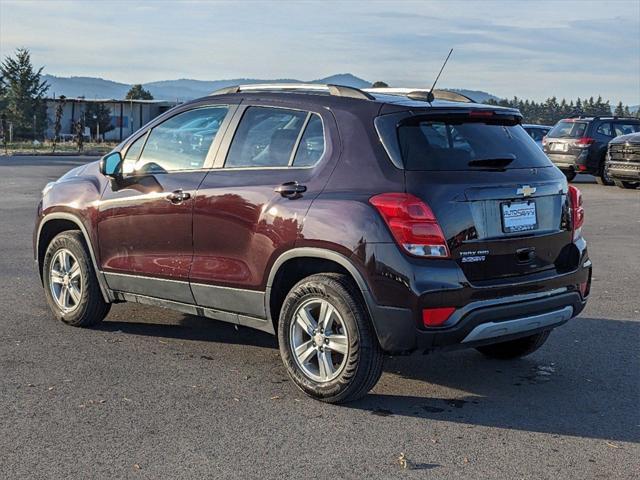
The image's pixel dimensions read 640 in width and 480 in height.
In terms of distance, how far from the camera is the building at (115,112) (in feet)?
224

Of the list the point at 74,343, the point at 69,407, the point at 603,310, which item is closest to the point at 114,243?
the point at 74,343

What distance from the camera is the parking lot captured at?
14.0ft

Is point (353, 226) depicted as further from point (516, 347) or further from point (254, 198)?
point (516, 347)

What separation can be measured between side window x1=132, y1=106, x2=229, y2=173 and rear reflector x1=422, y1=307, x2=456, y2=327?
2.03 meters

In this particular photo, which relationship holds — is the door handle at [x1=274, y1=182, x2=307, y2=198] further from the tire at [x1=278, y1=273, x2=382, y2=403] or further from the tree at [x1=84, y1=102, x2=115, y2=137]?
the tree at [x1=84, y1=102, x2=115, y2=137]

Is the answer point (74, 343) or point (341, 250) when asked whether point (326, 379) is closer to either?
point (341, 250)

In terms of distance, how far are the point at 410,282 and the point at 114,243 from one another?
266 centimetres

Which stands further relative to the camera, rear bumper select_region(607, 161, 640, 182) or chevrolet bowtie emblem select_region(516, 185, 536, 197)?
rear bumper select_region(607, 161, 640, 182)

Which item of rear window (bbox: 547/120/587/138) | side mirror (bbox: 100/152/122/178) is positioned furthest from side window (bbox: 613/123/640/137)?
side mirror (bbox: 100/152/122/178)

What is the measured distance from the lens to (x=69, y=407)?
196 inches

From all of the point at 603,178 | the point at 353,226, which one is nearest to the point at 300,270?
the point at 353,226

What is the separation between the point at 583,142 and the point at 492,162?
19.4 metres

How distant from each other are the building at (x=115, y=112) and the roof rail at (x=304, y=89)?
194 feet

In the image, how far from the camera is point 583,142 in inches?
926
